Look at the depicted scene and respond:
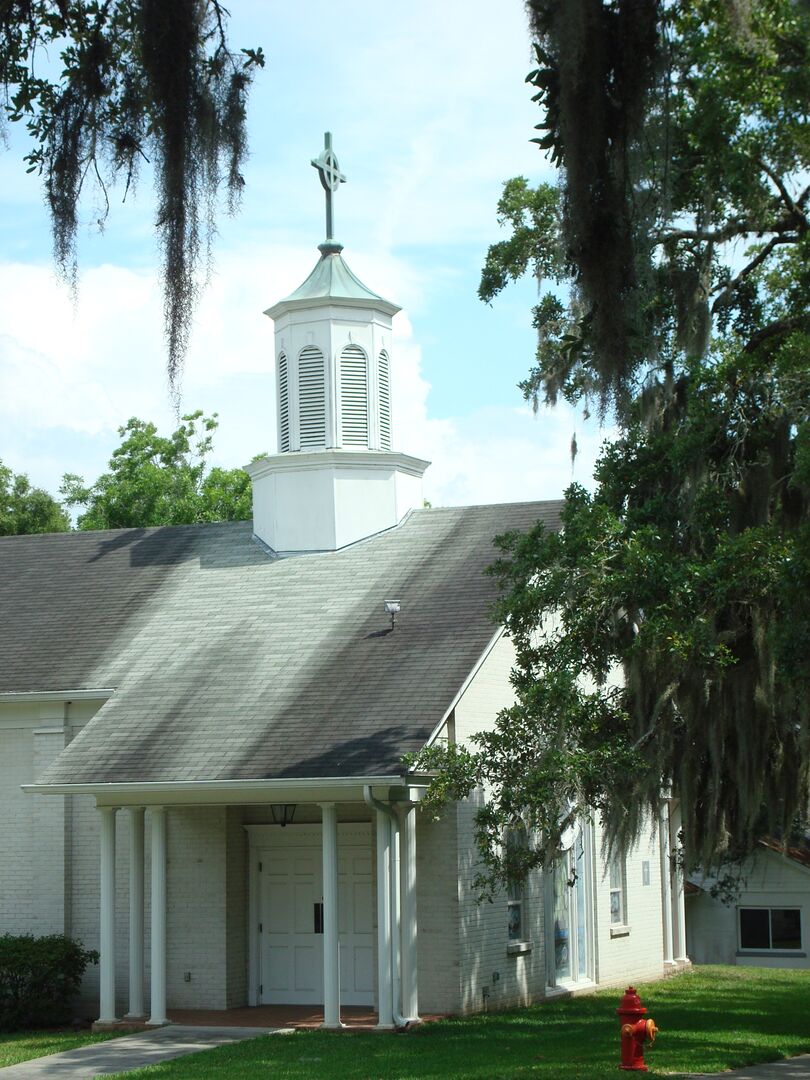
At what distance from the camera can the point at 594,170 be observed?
7.99 metres

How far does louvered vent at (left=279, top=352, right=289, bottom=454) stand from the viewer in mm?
24141

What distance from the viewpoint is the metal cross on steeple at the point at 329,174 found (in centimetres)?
2439

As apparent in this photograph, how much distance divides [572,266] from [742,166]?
5.92m

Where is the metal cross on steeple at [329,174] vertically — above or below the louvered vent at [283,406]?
above

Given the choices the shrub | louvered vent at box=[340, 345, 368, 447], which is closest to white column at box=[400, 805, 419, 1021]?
the shrub

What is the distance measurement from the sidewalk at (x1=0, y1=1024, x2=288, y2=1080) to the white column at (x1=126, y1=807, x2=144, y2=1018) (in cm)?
87

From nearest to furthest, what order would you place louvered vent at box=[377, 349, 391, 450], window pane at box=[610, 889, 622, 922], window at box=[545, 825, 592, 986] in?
window at box=[545, 825, 592, 986] < window pane at box=[610, 889, 622, 922] < louvered vent at box=[377, 349, 391, 450]

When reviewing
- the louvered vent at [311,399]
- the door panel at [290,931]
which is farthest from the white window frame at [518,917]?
the louvered vent at [311,399]

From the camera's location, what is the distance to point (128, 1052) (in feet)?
53.3

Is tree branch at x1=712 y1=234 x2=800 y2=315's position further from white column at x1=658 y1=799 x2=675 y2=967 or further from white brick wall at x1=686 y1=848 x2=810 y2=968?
white brick wall at x1=686 y1=848 x2=810 y2=968

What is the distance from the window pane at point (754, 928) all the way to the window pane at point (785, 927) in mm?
129

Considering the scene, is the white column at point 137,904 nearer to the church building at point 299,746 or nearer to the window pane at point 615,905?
the church building at point 299,746

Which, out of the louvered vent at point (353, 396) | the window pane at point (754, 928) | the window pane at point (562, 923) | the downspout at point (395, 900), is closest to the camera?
the downspout at point (395, 900)

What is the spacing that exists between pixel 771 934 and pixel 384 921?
45.1ft
